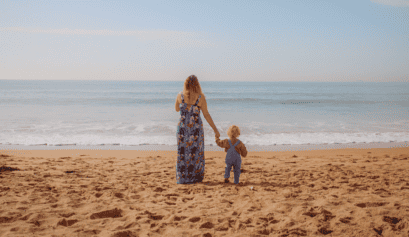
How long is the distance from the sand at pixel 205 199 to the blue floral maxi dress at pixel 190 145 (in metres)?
0.19

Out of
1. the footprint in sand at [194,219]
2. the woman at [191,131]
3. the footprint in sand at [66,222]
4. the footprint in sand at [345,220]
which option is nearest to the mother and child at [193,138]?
the woman at [191,131]

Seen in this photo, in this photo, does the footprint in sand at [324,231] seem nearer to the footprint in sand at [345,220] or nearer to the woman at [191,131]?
the footprint in sand at [345,220]

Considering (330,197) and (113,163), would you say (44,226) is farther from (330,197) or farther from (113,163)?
(330,197)

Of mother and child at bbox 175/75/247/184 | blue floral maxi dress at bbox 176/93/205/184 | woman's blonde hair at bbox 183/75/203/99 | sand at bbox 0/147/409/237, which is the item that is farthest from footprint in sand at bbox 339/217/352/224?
woman's blonde hair at bbox 183/75/203/99

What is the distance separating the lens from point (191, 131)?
Result: 3988mm

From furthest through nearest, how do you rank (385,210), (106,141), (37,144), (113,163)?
(106,141) < (37,144) < (113,163) < (385,210)

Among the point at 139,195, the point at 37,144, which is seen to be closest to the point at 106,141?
the point at 37,144

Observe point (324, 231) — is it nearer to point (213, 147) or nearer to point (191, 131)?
point (191, 131)

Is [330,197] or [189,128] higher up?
[189,128]

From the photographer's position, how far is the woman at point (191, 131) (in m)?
3.82

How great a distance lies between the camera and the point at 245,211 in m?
3.15

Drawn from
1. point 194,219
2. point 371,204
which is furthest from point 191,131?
point 371,204

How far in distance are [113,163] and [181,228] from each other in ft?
12.0

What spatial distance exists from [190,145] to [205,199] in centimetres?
89
